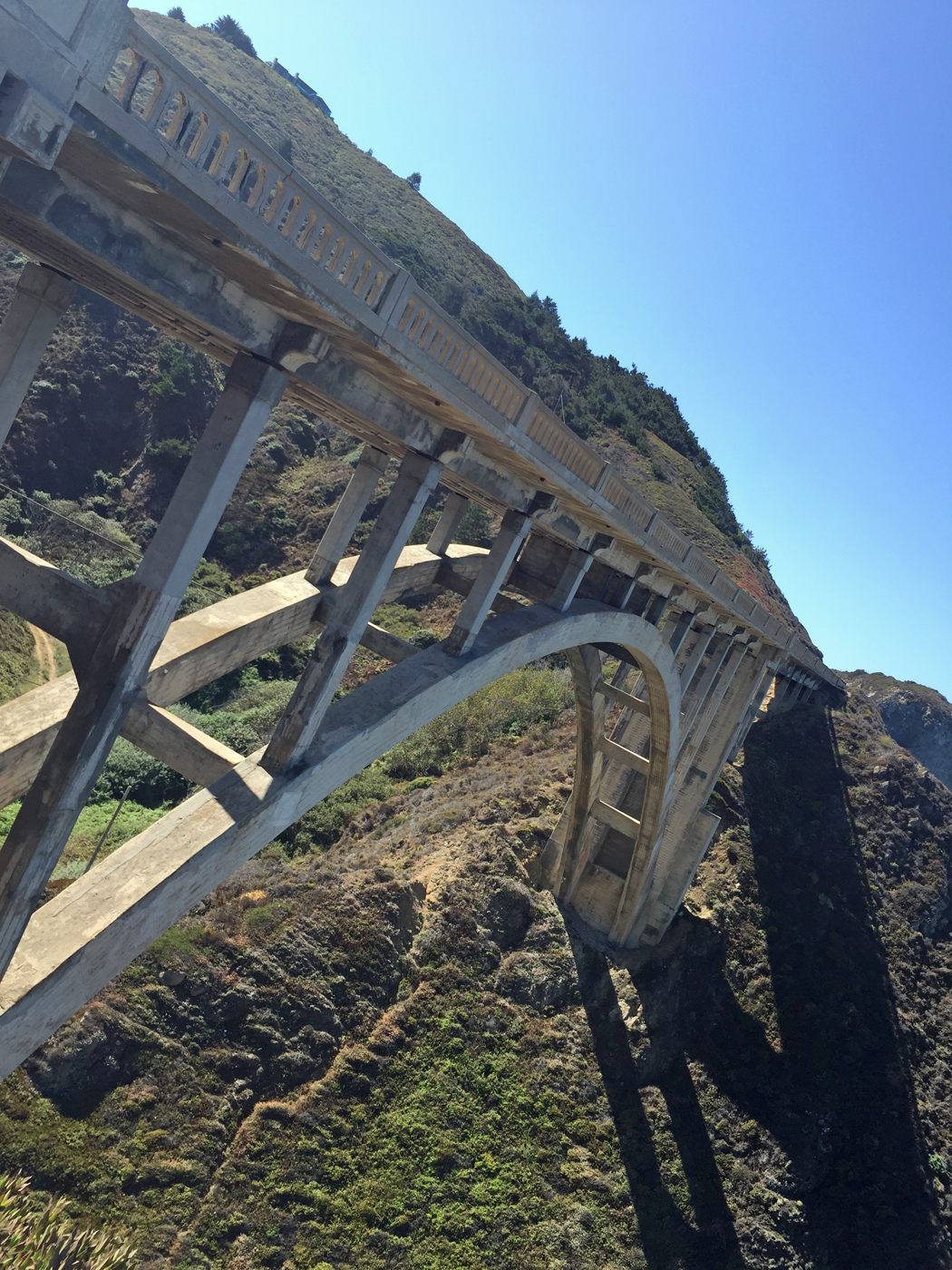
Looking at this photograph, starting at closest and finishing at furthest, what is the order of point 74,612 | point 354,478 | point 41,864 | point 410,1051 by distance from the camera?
1. point 41,864
2. point 74,612
3. point 354,478
4. point 410,1051

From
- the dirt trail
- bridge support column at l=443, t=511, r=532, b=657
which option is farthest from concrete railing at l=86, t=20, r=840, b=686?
the dirt trail

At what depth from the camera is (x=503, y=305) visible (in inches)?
2589

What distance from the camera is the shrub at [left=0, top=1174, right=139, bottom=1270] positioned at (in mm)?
10391

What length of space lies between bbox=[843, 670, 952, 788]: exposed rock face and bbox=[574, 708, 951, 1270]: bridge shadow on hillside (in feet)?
138

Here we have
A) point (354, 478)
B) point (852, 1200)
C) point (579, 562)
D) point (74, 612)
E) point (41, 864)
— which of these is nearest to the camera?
point (41, 864)

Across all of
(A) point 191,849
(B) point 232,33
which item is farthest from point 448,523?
(B) point 232,33

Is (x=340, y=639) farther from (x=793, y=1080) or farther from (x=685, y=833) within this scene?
(x=793, y=1080)

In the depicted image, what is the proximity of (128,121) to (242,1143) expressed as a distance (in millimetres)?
16010

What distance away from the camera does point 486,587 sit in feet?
35.6

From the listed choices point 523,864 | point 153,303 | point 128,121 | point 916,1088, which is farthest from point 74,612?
point 916,1088

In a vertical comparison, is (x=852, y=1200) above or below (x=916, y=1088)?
below

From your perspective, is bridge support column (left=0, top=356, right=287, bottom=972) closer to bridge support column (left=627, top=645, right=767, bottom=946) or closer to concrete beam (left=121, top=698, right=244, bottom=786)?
concrete beam (left=121, top=698, right=244, bottom=786)

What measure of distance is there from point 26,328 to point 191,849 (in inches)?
174

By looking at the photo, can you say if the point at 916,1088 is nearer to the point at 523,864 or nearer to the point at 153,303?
the point at 523,864
